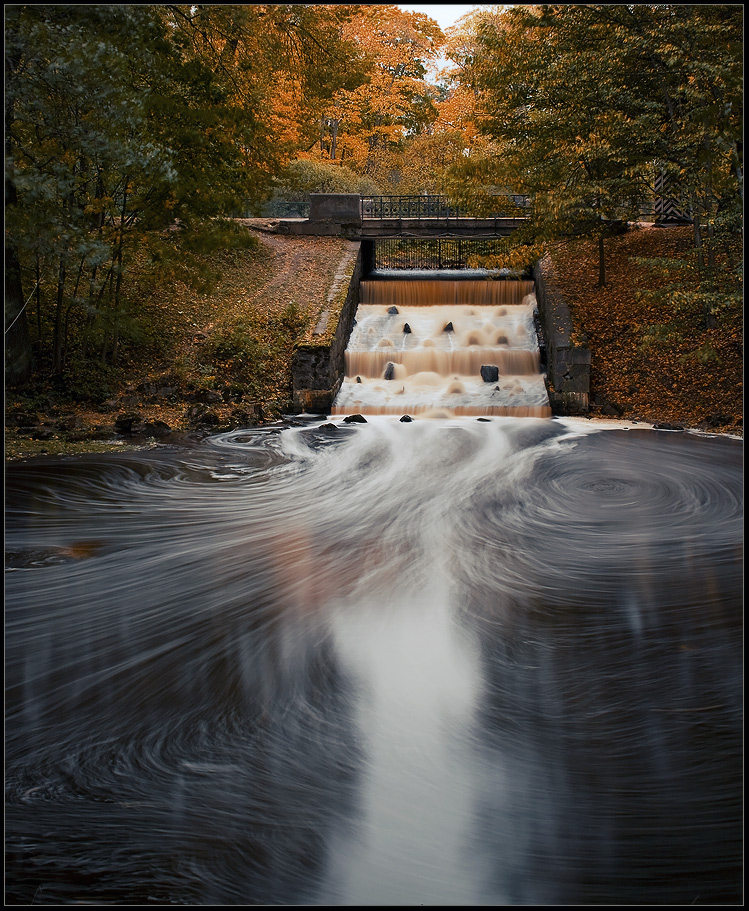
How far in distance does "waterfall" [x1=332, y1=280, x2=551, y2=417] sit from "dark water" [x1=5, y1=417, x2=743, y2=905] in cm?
676

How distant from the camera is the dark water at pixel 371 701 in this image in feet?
11.5

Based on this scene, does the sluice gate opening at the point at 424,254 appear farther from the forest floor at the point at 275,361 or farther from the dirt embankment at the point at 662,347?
the dirt embankment at the point at 662,347

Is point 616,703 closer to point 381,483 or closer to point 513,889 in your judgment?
point 513,889

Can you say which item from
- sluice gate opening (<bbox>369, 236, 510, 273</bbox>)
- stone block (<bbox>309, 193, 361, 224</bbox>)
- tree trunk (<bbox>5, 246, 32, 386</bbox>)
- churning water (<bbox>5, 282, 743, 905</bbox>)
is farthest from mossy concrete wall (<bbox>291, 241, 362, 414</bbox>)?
sluice gate opening (<bbox>369, 236, 510, 273</bbox>)

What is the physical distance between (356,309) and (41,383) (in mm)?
9125

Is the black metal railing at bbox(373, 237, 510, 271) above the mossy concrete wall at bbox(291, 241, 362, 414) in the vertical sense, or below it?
above

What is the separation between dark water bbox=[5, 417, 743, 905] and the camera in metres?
3.50

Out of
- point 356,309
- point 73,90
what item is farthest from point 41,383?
point 356,309

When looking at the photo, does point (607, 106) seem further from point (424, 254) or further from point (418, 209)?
point (424, 254)

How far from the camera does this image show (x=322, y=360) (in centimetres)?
1611

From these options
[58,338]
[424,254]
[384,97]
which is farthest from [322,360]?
[384,97]

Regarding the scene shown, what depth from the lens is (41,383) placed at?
48.8 ft

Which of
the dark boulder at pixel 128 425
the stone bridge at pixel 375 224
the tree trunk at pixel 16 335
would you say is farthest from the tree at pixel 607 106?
the tree trunk at pixel 16 335

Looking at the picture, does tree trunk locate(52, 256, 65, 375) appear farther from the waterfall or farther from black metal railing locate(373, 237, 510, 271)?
black metal railing locate(373, 237, 510, 271)
